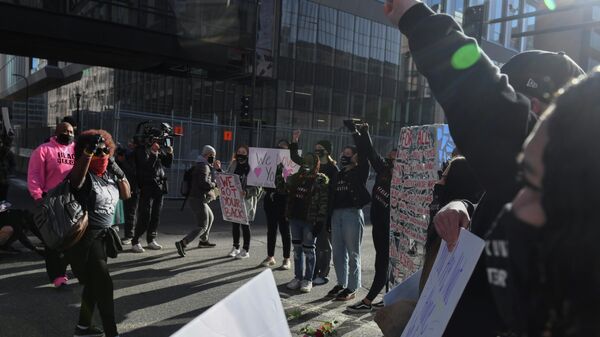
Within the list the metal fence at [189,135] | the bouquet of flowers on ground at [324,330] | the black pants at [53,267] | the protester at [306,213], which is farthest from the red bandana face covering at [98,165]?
the metal fence at [189,135]

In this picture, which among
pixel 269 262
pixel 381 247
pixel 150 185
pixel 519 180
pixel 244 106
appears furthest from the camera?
pixel 244 106

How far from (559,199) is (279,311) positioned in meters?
0.98

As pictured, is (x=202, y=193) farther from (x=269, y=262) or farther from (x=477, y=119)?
(x=477, y=119)

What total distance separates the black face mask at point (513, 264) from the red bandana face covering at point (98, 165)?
398 centimetres

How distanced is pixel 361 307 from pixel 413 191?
5.22 feet

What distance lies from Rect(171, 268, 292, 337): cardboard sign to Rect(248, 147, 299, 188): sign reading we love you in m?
5.78

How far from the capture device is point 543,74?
1391 mm

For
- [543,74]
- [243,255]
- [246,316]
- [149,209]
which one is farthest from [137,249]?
[543,74]

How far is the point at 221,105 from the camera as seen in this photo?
102 ft

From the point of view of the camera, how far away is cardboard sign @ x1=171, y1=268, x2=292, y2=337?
1.08 metres

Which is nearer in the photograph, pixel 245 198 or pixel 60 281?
pixel 60 281

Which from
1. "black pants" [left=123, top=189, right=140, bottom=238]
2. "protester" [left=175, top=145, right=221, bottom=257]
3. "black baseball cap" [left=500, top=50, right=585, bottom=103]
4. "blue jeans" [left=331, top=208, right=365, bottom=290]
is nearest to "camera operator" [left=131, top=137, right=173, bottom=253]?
"black pants" [left=123, top=189, right=140, bottom=238]

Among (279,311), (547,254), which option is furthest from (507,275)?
(279,311)

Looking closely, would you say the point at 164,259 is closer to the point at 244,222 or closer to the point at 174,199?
the point at 244,222
